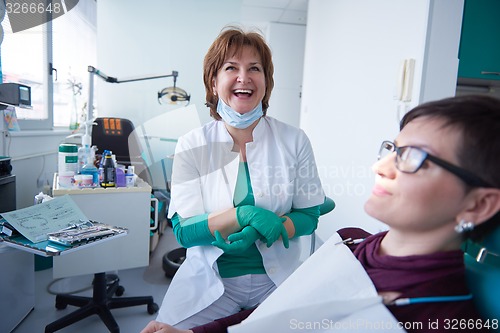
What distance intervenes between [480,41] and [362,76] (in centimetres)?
73

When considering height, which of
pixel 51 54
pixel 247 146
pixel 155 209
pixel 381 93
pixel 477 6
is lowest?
pixel 155 209

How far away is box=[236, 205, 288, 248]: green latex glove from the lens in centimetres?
101

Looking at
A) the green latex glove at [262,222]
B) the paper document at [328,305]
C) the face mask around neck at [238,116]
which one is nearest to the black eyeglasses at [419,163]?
the paper document at [328,305]

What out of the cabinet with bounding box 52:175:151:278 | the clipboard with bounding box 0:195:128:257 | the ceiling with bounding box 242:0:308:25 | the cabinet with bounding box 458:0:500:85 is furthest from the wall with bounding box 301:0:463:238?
the clipboard with bounding box 0:195:128:257

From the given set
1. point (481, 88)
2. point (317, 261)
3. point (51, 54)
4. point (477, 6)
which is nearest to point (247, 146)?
point (317, 261)

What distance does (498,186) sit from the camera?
1.83ft

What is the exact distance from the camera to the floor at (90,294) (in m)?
1.77

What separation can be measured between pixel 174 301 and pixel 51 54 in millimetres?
2681

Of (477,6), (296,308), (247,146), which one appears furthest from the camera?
(477,6)

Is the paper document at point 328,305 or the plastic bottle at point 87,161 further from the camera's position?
the plastic bottle at point 87,161

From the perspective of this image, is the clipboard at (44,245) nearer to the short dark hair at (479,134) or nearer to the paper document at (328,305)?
the paper document at (328,305)

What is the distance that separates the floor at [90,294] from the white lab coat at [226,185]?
96cm

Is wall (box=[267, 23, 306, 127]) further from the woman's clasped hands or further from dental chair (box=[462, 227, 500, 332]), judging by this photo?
dental chair (box=[462, 227, 500, 332])

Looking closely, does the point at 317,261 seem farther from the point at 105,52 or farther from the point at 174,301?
the point at 105,52
